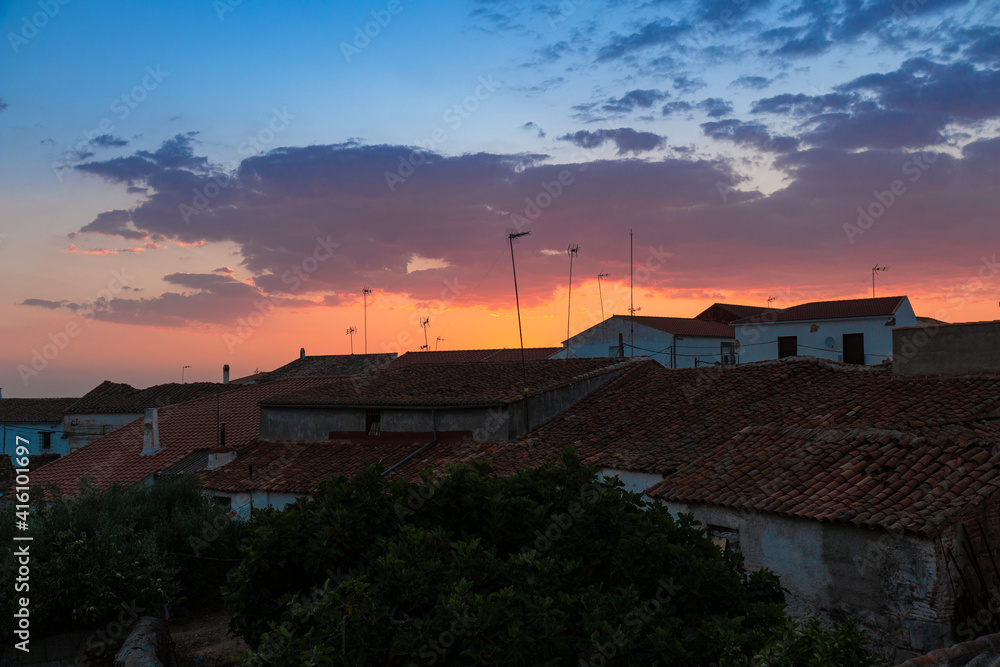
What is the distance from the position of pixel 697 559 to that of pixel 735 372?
1414 centimetres

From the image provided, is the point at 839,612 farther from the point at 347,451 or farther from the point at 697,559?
the point at 347,451

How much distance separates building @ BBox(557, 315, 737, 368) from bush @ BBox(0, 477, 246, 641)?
26.7 m

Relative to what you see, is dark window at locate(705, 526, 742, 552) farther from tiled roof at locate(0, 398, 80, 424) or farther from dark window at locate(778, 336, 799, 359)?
tiled roof at locate(0, 398, 80, 424)

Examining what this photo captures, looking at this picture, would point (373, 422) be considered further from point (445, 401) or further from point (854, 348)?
point (854, 348)

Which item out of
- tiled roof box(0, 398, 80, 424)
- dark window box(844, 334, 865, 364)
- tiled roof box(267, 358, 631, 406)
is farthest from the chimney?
dark window box(844, 334, 865, 364)

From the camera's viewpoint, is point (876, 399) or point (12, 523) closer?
point (12, 523)

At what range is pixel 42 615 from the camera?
1157 centimetres

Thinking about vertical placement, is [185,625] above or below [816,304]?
below

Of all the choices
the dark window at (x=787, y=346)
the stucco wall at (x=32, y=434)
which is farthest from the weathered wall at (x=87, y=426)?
the dark window at (x=787, y=346)

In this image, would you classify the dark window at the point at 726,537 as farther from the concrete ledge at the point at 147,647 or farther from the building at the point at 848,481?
the concrete ledge at the point at 147,647

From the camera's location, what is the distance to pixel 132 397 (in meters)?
47.4

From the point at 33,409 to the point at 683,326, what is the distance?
4573 centimetres

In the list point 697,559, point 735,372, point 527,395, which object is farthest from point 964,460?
point 527,395

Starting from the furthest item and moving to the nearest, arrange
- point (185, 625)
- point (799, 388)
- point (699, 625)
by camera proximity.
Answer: point (799, 388) < point (185, 625) < point (699, 625)
